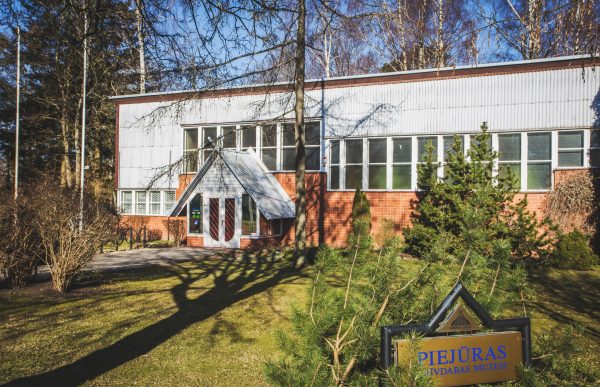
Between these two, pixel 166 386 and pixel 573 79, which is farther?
pixel 573 79

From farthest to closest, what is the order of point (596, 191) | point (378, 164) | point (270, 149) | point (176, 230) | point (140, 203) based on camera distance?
point (140, 203) < point (270, 149) < point (176, 230) < point (378, 164) < point (596, 191)

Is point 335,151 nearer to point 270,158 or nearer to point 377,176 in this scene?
point 377,176

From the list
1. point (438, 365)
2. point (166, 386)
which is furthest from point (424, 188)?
point (438, 365)

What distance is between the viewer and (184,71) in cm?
691

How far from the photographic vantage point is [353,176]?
20594mm

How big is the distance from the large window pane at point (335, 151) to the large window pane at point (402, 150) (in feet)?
7.81

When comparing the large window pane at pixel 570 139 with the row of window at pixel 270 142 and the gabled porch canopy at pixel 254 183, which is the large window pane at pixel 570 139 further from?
the gabled porch canopy at pixel 254 183

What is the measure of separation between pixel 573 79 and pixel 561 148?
243cm

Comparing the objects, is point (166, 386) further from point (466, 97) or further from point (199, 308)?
point (466, 97)

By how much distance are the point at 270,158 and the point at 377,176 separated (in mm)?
5102

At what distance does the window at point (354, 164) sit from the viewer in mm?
20500

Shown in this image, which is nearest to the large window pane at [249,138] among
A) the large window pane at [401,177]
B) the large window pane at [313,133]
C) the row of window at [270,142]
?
the row of window at [270,142]

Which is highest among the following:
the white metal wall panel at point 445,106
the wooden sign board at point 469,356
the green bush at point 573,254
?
the white metal wall panel at point 445,106

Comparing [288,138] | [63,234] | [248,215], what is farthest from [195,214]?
[63,234]
